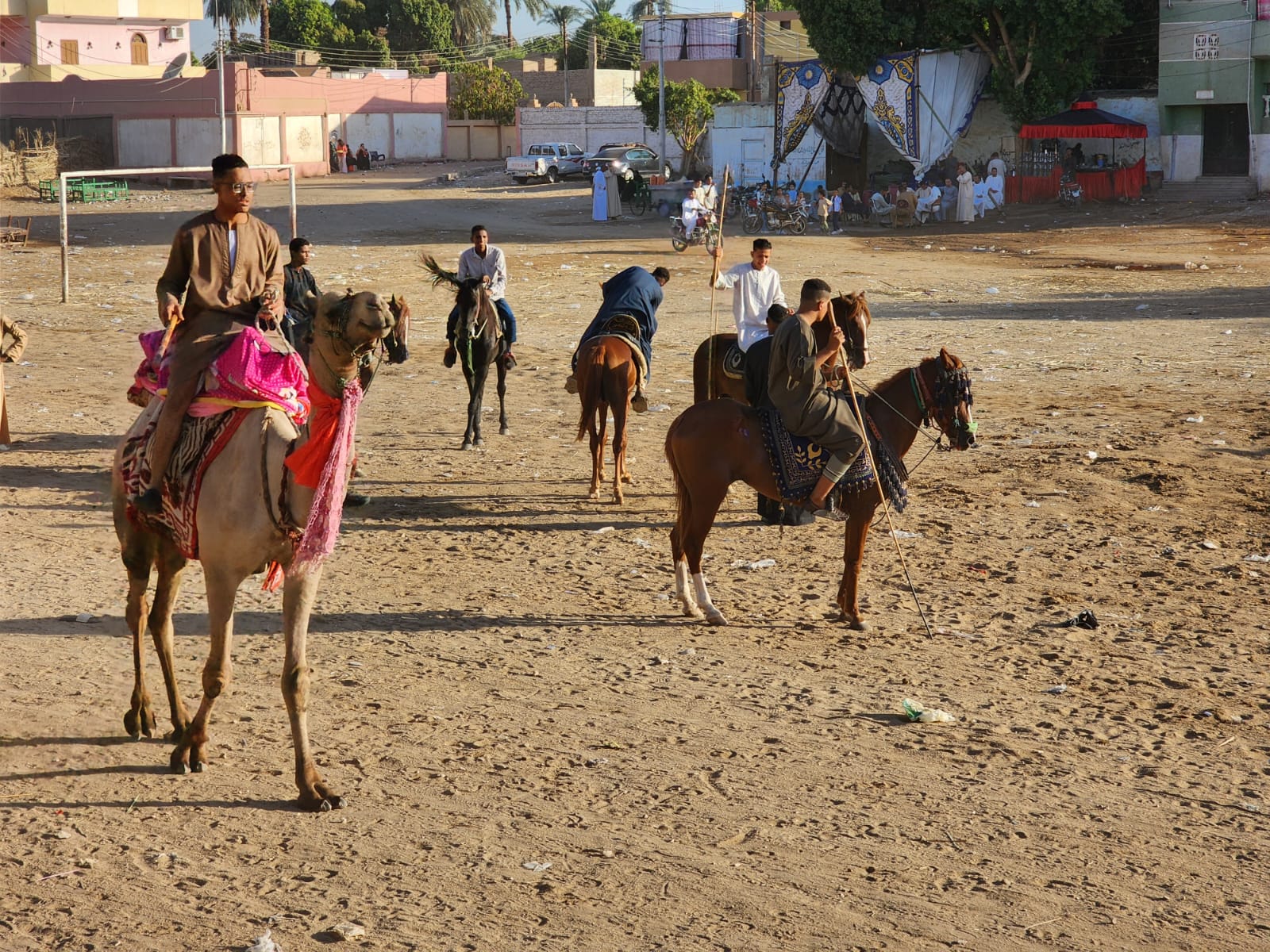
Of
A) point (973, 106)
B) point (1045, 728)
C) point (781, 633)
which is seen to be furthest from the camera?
point (973, 106)

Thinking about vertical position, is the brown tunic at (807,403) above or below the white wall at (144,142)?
below

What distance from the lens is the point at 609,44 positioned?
317 ft

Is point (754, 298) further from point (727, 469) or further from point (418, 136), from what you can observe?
point (418, 136)

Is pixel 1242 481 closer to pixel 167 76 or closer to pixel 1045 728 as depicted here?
pixel 1045 728

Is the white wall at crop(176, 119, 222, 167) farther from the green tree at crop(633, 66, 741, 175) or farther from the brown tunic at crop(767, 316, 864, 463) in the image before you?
the brown tunic at crop(767, 316, 864, 463)

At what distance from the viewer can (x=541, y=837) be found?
5480mm

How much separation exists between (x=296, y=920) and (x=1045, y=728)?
12.0 feet

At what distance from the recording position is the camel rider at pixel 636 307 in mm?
11578

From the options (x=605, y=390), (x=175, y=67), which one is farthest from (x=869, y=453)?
(x=175, y=67)

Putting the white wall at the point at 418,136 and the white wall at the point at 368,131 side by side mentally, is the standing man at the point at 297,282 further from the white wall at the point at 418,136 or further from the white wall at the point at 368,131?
the white wall at the point at 418,136

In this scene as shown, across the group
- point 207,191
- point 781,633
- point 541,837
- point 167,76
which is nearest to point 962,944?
point 541,837

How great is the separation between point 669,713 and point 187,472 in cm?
260

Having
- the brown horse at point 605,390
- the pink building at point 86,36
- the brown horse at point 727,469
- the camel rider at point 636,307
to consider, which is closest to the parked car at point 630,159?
the pink building at point 86,36

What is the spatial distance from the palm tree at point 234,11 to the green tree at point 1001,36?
54.9m
